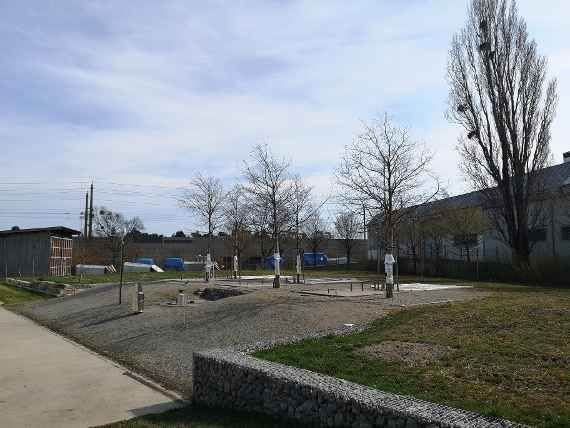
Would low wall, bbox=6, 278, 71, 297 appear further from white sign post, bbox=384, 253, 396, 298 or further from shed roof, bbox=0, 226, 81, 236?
white sign post, bbox=384, 253, 396, 298

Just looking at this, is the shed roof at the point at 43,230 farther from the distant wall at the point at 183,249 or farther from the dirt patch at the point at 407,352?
the dirt patch at the point at 407,352

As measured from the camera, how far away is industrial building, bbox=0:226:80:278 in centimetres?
3944

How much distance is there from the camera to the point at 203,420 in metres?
6.77

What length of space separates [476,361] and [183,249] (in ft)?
190

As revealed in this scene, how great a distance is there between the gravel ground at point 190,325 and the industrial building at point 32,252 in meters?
21.3

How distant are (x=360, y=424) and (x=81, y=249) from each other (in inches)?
2031

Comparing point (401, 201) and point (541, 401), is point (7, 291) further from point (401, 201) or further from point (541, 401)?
point (541, 401)

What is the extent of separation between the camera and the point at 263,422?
6449mm

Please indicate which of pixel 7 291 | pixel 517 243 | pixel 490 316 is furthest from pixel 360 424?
pixel 7 291

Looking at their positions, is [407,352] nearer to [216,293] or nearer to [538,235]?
[216,293]

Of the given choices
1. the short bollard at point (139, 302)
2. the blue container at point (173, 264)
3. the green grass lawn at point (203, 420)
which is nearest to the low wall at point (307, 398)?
→ the green grass lawn at point (203, 420)

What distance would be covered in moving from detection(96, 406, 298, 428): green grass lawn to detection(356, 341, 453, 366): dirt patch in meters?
2.32

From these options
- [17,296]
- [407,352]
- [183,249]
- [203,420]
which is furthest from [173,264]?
[203,420]

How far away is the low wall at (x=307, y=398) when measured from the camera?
4879 mm
